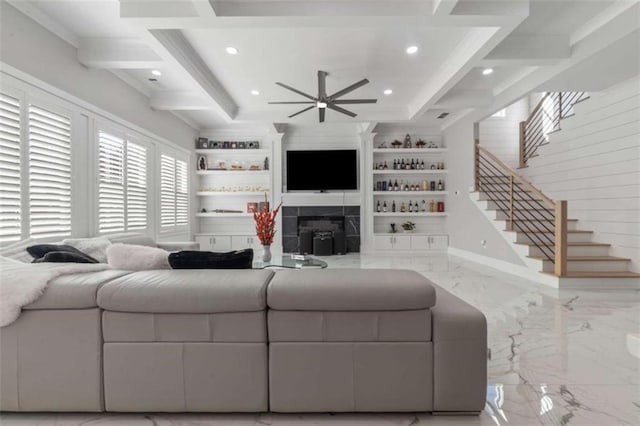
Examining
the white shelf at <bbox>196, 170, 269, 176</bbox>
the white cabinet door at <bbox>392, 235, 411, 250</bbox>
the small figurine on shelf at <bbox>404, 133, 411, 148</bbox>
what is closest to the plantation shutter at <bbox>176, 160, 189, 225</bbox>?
the white shelf at <bbox>196, 170, 269, 176</bbox>

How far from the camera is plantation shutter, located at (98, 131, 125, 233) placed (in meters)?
3.86

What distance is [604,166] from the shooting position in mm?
4473

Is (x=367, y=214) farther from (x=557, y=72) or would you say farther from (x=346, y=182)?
(x=557, y=72)

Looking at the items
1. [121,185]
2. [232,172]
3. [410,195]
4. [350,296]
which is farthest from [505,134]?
[121,185]

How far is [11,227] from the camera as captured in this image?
2.66 m

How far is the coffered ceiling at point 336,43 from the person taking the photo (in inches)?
107

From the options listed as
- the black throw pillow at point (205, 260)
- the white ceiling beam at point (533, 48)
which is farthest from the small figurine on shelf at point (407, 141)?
the black throw pillow at point (205, 260)

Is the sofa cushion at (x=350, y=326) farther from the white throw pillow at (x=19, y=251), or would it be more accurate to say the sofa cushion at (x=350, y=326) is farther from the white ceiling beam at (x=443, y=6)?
the white throw pillow at (x=19, y=251)

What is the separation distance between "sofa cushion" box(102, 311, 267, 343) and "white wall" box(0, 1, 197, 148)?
2815mm

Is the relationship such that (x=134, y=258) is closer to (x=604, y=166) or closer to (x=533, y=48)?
(x=533, y=48)

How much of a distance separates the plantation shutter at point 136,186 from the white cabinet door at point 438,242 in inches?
236

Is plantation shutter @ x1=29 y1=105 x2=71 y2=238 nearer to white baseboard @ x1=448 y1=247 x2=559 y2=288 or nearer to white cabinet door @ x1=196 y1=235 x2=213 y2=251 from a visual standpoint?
white cabinet door @ x1=196 y1=235 x2=213 y2=251

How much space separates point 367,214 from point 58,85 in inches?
229

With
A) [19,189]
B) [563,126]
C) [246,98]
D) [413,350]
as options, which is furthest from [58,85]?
[563,126]
